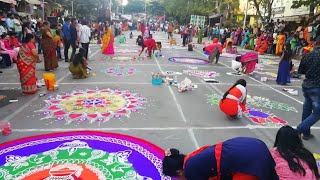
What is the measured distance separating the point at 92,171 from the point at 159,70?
307 inches

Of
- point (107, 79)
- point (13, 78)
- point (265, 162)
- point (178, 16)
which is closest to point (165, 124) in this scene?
point (265, 162)

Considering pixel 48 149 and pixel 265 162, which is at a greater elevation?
pixel 265 162

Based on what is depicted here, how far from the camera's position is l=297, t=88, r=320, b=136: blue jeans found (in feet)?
16.7

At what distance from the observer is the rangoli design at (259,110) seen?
6.28m

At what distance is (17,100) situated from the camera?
703 centimetres

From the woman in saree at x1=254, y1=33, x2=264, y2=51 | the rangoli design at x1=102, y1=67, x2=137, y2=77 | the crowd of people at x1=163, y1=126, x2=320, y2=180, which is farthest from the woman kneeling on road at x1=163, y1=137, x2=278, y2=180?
the woman in saree at x1=254, y1=33, x2=264, y2=51

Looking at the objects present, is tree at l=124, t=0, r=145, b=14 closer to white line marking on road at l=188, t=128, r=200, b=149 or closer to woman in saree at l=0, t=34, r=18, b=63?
woman in saree at l=0, t=34, r=18, b=63

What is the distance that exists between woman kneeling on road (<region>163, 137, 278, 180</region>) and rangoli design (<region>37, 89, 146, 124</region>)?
3023mm

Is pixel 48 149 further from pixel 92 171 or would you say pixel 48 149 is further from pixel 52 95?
pixel 52 95

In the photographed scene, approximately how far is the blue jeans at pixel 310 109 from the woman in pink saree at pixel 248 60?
5716 millimetres

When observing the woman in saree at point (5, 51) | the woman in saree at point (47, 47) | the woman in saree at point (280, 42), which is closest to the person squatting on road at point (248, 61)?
the woman in saree at point (47, 47)

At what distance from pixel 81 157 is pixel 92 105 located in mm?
2516

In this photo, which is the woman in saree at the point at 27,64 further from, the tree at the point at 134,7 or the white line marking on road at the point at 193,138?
the tree at the point at 134,7

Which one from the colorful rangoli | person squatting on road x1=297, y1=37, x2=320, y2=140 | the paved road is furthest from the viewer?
the paved road
